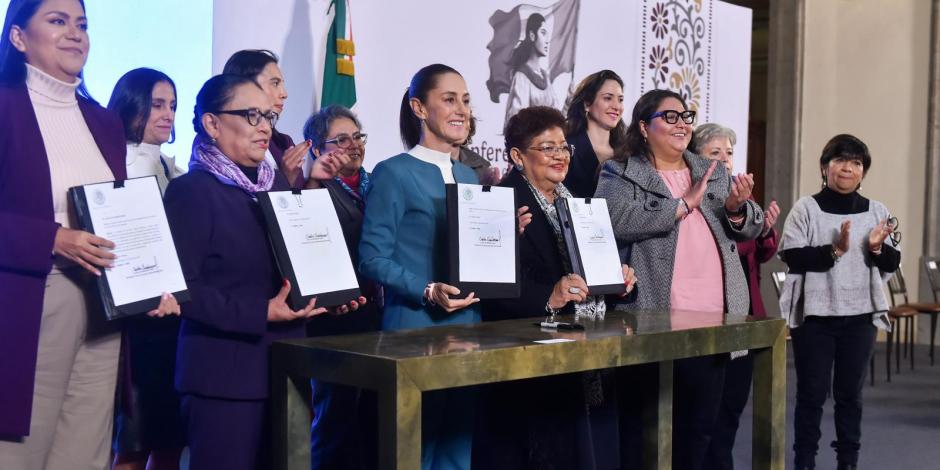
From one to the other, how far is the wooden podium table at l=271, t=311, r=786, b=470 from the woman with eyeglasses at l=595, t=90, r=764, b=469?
0.64 ft

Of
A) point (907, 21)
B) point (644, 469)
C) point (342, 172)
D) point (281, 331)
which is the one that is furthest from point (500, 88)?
point (907, 21)

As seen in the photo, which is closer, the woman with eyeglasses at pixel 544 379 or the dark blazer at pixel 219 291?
the dark blazer at pixel 219 291

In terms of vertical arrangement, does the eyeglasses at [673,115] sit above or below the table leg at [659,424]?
above

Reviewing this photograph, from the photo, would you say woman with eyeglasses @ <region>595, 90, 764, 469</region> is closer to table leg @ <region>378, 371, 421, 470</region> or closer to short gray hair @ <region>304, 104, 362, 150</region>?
short gray hair @ <region>304, 104, 362, 150</region>

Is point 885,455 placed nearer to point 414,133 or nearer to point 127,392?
point 414,133

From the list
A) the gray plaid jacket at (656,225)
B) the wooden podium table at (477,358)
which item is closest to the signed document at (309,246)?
the wooden podium table at (477,358)

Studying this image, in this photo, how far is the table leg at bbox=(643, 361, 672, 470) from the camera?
3342 mm

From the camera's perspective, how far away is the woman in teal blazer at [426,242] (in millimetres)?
2744

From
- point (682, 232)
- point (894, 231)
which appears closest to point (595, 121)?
point (682, 232)

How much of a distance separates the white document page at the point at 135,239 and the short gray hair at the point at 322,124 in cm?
136

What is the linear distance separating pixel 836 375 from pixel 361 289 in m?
2.16

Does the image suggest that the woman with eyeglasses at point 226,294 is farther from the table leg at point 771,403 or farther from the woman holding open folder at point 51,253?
the table leg at point 771,403

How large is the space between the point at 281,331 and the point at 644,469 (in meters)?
1.42

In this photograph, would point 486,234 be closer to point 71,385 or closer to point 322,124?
point 71,385
